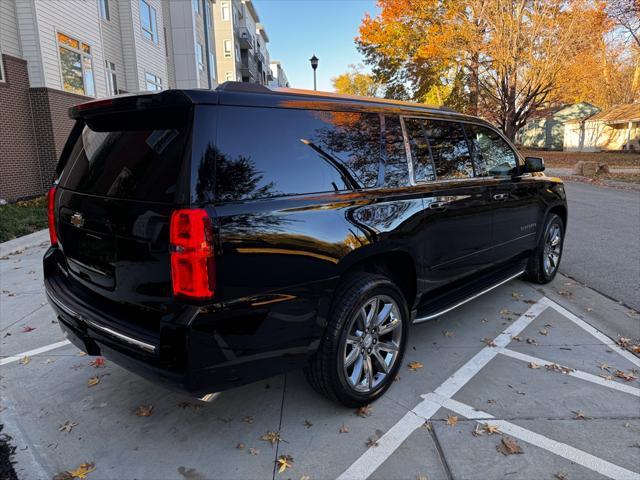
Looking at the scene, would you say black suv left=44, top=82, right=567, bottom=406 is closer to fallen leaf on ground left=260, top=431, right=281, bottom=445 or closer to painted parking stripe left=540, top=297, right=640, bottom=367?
fallen leaf on ground left=260, top=431, right=281, bottom=445

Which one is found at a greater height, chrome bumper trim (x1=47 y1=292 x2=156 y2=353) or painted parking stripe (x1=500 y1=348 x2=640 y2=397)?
chrome bumper trim (x1=47 y1=292 x2=156 y2=353)

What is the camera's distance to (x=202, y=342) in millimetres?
2180

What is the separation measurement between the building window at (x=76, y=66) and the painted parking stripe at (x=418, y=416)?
1394 cm

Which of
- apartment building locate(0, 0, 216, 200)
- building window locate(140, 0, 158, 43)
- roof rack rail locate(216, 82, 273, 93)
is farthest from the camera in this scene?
building window locate(140, 0, 158, 43)

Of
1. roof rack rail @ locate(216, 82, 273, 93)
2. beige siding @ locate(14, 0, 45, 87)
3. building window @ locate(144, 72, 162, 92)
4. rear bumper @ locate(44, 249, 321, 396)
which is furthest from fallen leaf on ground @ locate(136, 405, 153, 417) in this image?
building window @ locate(144, 72, 162, 92)

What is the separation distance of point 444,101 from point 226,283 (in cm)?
3224

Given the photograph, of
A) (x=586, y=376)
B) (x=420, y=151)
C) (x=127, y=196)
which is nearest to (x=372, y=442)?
(x=586, y=376)

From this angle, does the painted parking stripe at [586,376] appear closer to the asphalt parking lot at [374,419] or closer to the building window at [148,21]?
the asphalt parking lot at [374,419]

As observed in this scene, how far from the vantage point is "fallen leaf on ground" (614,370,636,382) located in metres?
3.39

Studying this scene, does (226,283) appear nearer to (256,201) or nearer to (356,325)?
(256,201)

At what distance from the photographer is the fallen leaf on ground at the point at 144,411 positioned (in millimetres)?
3007

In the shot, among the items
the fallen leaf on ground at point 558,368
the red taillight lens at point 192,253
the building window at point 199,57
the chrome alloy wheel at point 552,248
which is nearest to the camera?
the red taillight lens at point 192,253

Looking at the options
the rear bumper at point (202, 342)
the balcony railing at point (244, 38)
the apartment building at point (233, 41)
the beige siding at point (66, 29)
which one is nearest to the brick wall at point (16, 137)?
the beige siding at point (66, 29)

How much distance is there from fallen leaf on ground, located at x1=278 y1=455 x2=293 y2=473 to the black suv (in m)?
0.44
